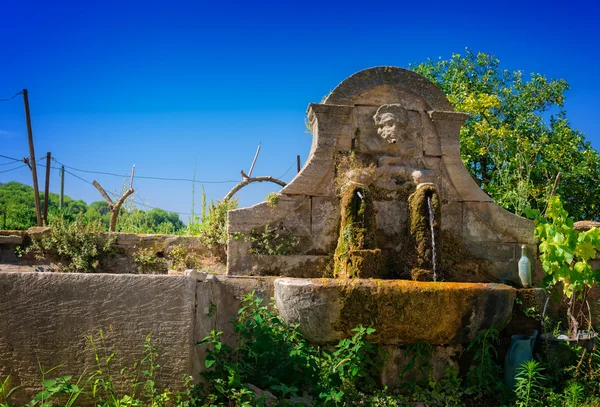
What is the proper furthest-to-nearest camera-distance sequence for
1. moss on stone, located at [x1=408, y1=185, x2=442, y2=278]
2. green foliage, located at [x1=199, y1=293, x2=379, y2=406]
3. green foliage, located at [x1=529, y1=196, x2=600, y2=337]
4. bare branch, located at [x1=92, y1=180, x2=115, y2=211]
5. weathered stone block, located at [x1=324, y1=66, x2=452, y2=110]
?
bare branch, located at [x1=92, y1=180, x2=115, y2=211] → weathered stone block, located at [x1=324, y1=66, x2=452, y2=110] → moss on stone, located at [x1=408, y1=185, x2=442, y2=278] → green foliage, located at [x1=529, y1=196, x2=600, y2=337] → green foliage, located at [x1=199, y1=293, x2=379, y2=406]

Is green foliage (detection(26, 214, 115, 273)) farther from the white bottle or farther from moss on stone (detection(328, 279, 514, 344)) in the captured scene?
the white bottle

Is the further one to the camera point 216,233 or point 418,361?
point 216,233

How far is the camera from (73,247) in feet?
18.1

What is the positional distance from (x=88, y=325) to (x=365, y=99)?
143 inches

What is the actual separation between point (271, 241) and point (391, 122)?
5.84 ft

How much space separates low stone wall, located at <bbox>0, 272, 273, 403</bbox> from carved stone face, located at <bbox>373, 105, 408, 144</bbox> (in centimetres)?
294

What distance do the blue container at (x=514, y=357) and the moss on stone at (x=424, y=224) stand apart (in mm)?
996

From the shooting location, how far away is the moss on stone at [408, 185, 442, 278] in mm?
5246

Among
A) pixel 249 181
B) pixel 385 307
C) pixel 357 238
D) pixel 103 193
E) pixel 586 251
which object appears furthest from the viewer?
pixel 249 181

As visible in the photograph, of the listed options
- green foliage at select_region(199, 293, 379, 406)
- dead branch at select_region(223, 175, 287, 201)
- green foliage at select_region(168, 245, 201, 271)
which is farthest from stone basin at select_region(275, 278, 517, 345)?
dead branch at select_region(223, 175, 287, 201)

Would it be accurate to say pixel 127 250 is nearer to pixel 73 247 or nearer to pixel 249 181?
pixel 73 247

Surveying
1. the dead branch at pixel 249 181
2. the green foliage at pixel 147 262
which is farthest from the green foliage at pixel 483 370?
the dead branch at pixel 249 181

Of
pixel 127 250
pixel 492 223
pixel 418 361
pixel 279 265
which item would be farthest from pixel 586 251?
pixel 127 250

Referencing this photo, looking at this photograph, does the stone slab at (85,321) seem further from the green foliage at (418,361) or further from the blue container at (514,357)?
the blue container at (514,357)
